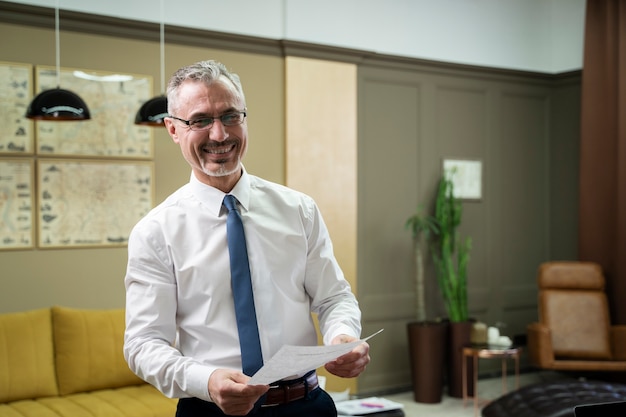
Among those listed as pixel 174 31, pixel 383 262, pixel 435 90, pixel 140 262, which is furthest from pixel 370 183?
pixel 140 262

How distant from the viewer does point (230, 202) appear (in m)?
2.00

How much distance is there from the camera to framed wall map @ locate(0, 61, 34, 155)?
15.7 feet

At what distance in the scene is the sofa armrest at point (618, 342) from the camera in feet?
20.1

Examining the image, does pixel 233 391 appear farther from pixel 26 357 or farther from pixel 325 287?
pixel 26 357

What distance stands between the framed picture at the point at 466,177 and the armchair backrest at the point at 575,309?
94 cm

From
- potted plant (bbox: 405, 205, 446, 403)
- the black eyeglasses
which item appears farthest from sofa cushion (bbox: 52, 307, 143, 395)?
the black eyeglasses

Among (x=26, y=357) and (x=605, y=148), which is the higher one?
(x=605, y=148)

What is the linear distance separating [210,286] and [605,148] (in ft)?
18.3

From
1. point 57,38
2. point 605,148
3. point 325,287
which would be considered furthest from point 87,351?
point 605,148

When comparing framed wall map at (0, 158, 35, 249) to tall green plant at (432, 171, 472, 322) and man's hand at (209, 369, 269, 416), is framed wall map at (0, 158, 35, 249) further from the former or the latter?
man's hand at (209, 369, 269, 416)

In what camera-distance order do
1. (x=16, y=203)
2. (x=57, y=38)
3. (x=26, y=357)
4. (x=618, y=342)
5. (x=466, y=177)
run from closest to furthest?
(x=26, y=357) → (x=16, y=203) → (x=57, y=38) → (x=618, y=342) → (x=466, y=177)

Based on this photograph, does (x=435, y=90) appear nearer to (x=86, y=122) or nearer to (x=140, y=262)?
(x=86, y=122)

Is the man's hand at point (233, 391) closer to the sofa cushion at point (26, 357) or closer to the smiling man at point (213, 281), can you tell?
the smiling man at point (213, 281)

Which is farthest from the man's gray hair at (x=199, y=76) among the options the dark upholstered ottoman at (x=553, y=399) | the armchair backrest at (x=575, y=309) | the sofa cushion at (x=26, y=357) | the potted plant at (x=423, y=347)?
the armchair backrest at (x=575, y=309)
